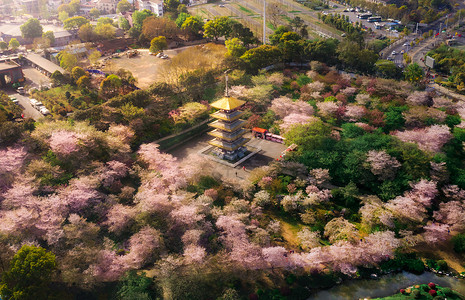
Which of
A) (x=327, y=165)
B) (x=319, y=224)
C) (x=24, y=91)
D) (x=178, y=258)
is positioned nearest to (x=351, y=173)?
(x=327, y=165)

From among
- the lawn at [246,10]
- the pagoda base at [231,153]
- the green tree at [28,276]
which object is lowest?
the pagoda base at [231,153]

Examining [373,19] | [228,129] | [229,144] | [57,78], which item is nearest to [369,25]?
[373,19]

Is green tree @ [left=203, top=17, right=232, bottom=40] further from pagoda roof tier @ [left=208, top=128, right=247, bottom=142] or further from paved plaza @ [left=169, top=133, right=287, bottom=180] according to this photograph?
pagoda roof tier @ [left=208, top=128, right=247, bottom=142]

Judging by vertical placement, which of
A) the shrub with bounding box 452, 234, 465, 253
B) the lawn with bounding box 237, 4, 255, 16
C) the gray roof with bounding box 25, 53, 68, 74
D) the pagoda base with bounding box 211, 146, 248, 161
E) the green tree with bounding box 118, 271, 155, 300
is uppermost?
the lawn with bounding box 237, 4, 255, 16

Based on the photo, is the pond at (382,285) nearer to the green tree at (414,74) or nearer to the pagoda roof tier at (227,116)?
the pagoda roof tier at (227,116)

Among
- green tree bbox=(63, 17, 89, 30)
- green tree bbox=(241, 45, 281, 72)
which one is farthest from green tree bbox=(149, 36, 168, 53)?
green tree bbox=(63, 17, 89, 30)

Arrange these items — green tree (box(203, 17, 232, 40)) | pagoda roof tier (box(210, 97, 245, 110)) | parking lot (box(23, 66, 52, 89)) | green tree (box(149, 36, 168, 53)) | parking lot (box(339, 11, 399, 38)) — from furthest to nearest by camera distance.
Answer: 1. parking lot (box(339, 11, 399, 38))
2. green tree (box(203, 17, 232, 40))
3. green tree (box(149, 36, 168, 53))
4. parking lot (box(23, 66, 52, 89))
5. pagoda roof tier (box(210, 97, 245, 110))

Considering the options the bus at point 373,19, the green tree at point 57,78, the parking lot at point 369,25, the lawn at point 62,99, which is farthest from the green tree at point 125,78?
the bus at point 373,19
